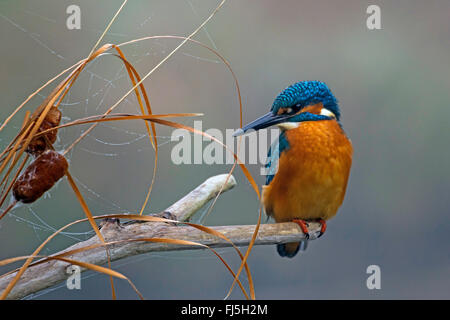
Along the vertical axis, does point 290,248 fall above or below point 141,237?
below

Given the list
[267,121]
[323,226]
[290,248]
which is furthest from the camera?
[290,248]

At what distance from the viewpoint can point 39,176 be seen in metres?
0.73

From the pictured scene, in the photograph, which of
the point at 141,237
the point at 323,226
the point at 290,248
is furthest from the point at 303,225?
the point at 141,237

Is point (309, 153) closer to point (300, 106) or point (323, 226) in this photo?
point (300, 106)

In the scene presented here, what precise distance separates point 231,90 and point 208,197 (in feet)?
1.53

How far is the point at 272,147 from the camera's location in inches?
56.0

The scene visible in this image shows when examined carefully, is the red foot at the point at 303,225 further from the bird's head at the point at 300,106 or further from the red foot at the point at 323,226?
the bird's head at the point at 300,106

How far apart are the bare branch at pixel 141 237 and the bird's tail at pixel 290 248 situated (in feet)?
0.90

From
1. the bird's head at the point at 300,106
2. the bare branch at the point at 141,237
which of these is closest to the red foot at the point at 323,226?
the bare branch at the point at 141,237

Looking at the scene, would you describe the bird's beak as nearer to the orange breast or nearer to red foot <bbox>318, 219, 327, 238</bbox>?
the orange breast

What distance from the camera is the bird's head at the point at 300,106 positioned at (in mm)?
1225

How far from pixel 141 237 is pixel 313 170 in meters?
0.53

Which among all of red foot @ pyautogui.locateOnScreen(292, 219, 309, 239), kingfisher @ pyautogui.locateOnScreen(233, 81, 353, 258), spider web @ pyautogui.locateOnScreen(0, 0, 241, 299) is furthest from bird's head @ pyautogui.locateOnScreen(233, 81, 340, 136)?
spider web @ pyautogui.locateOnScreen(0, 0, 241, 299)
